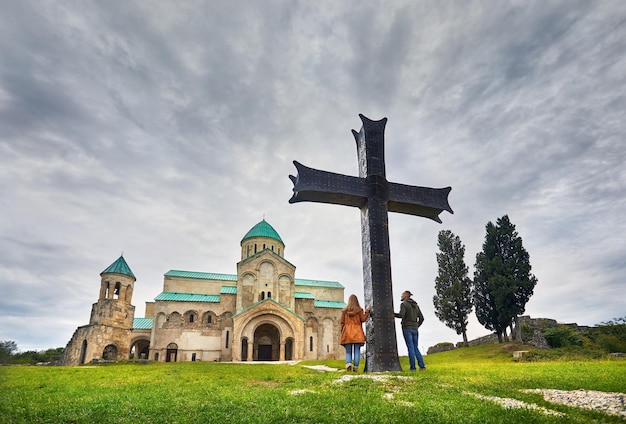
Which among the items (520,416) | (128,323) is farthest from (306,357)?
(520,416)

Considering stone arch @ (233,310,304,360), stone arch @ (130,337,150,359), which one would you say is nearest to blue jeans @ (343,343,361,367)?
stone arch @ (233,310,304,360)

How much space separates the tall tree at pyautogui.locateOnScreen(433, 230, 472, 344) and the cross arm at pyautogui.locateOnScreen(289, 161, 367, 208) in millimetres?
25003

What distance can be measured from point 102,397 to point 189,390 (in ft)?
4.61

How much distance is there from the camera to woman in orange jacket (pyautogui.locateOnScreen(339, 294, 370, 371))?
9383 millimetres

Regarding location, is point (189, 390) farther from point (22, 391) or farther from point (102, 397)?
point (22, 391)

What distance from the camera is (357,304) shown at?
9703 millimetres

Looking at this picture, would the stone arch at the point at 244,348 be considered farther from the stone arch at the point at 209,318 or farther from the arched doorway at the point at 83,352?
the arched doorway at the point at 83,352

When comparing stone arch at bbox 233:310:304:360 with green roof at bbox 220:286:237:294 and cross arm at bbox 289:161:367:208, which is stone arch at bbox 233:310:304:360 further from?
cross arm at bbox 289:161:367:208

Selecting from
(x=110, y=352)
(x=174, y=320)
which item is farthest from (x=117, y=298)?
(x=174, y=320)

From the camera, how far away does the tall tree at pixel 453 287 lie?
31.3 meters

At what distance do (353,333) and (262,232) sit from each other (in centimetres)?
→ 3263

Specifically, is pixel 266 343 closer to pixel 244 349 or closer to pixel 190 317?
pixel 244 349

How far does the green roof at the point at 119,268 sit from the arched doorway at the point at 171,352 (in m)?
8.45

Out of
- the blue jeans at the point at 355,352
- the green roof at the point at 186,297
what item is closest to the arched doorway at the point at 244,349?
the green roof at the point at 186,297
